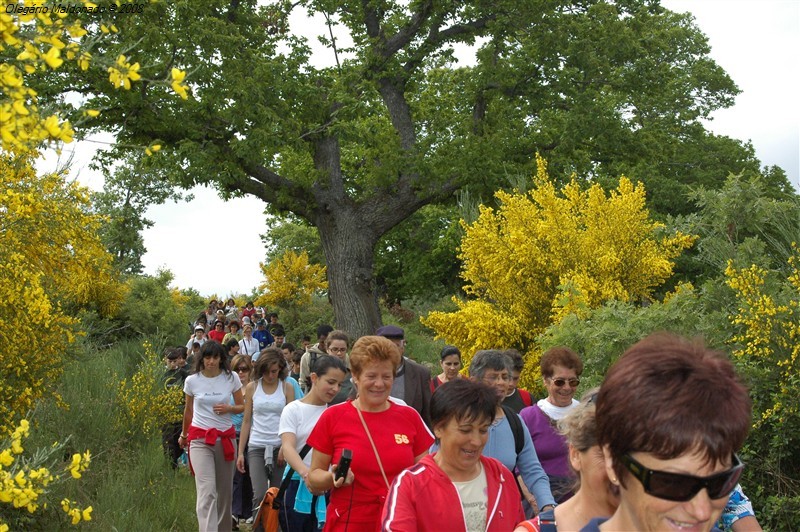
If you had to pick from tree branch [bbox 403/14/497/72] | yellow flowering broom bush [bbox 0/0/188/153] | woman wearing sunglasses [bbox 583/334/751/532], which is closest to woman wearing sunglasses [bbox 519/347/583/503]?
yellow flowering broom bush [bbox 0/0/188/153]

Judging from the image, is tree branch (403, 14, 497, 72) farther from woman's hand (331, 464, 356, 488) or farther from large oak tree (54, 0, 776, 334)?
woman's hand (331, 464, 356, 488)

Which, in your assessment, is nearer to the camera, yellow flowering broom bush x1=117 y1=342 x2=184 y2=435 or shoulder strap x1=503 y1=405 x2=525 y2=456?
shoulder strap x1=503 y1=405 x2=525 y2=456

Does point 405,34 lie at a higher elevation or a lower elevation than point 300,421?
higher

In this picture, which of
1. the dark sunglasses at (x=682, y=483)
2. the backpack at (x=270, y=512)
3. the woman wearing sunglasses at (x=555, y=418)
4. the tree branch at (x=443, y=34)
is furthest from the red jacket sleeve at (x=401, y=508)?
the tree branch at (x=443, y=34)

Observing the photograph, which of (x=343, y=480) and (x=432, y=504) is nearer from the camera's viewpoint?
(x=432, y=504)

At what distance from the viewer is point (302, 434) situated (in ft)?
22.3

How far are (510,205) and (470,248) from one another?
0.89 m

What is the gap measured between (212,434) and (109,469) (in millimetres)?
1804

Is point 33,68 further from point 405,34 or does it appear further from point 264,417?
point 405,34

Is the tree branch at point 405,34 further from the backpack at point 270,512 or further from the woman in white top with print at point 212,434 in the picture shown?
the backpack at point 270,512

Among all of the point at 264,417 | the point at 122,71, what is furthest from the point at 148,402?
the point at 122,71

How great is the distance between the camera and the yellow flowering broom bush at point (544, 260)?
13.2 metres

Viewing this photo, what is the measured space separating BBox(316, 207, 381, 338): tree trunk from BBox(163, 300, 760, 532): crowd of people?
961 cm

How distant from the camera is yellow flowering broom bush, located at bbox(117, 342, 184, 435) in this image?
1216 cm
